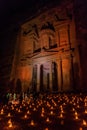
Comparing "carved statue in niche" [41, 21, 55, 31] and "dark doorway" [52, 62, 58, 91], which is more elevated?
"carved statue in niche" [41, 21, 55, 31]

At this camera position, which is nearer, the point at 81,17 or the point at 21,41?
the point at 81,17

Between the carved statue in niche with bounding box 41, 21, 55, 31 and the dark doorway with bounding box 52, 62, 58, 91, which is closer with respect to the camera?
the dark doorway with bounding box 52, 62, 58, 91

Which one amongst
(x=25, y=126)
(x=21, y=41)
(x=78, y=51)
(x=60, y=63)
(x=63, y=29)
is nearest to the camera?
(x=25, y=126)

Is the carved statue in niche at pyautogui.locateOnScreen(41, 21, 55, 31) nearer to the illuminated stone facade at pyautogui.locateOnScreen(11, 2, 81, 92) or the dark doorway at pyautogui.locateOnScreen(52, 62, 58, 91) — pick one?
the illuminated stone facade at pyautogui.locateOnScreen(11, 2, 81, 92)

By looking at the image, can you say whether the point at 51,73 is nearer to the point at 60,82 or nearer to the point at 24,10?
the point at 60,82

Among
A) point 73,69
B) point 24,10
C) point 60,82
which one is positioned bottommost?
point 60,82

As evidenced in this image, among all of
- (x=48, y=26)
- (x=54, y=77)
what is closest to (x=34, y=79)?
(x=54, y=77)

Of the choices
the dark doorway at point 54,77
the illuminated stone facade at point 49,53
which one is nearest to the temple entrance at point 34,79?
the illuminated stone facade at point 49,53

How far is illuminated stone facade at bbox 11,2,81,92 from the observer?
86.7 feet

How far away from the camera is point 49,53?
2936 centimetres

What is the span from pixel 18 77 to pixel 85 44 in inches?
576

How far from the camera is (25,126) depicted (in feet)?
20.2

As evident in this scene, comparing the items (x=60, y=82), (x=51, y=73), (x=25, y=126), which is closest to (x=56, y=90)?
(x=60, y=82)

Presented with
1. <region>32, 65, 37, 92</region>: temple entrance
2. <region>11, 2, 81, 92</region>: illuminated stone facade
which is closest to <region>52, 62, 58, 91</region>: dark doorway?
<region>11, 2, 81, 92</region>: illuminated stone facade
